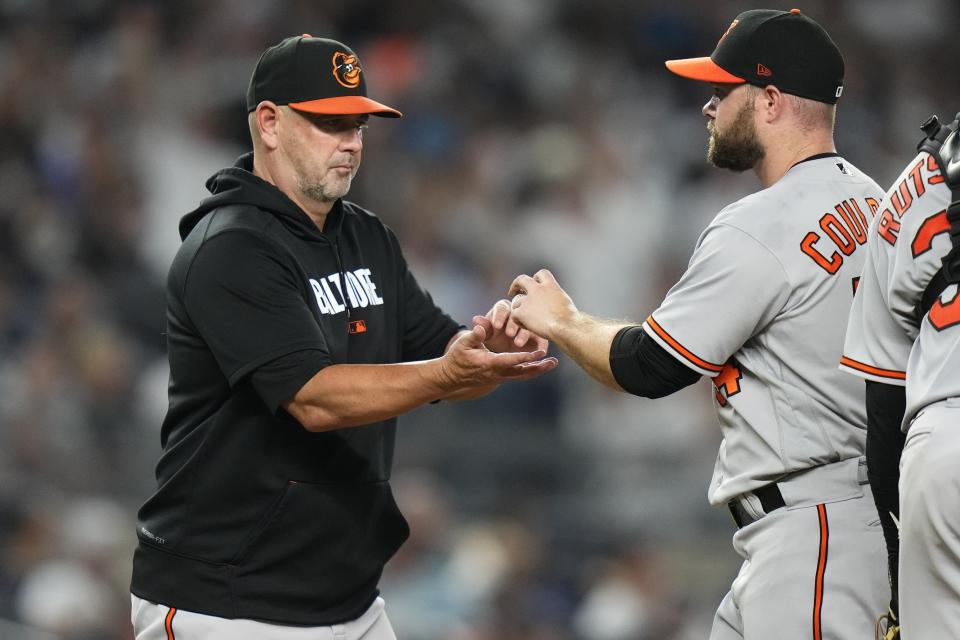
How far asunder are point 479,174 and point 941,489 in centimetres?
623

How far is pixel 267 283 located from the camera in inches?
131

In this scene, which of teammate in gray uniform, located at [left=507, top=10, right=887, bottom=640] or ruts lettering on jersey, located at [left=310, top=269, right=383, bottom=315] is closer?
teammate in gray uniform, located at [left=507, top=10, right=887, bottom=640]

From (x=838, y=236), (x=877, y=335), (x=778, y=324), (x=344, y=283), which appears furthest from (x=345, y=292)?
(x=877, y=335)

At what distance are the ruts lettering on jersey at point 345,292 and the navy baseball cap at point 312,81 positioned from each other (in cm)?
44

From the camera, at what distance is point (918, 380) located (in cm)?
274

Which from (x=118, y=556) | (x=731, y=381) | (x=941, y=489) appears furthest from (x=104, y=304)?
(x=941, y=489)

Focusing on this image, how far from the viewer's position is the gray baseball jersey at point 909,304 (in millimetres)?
2699

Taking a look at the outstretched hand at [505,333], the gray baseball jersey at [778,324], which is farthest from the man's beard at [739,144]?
the outstretched hand at [505,333]

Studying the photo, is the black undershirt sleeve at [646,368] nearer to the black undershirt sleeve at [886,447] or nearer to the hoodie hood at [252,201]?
the black undershirt sleeve at [886,447]

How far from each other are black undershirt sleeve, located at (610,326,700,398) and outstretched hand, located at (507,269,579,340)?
0.26 m

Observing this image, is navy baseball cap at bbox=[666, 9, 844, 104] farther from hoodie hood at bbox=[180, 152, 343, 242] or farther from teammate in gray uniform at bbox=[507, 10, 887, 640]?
hoodie hood at bbox=[180, 152, 343, 242]

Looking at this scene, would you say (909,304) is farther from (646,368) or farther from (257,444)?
(257,444)

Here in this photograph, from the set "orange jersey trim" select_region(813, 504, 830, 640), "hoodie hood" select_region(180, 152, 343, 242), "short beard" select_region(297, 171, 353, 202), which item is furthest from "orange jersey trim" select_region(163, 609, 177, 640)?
"orange jersey trim" select_region(813, 504, 830, 640)

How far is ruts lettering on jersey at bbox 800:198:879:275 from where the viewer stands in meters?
3.20
